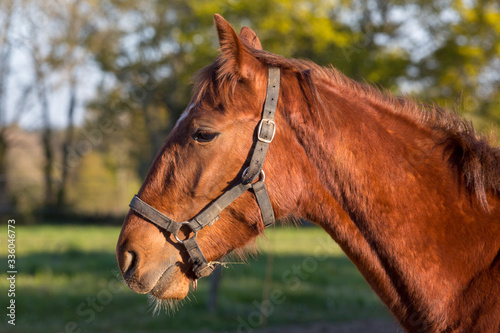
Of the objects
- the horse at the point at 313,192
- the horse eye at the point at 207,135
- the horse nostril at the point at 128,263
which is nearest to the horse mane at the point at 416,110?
the horse at the point at 313,192

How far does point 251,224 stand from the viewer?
84.0 inches

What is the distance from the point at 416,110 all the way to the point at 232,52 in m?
1.04

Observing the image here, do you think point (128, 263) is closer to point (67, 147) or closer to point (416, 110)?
point (416, 110)

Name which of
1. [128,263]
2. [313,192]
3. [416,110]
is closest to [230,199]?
[313,192]

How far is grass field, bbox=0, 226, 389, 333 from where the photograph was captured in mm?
7035

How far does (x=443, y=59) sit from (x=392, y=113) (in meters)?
13.6

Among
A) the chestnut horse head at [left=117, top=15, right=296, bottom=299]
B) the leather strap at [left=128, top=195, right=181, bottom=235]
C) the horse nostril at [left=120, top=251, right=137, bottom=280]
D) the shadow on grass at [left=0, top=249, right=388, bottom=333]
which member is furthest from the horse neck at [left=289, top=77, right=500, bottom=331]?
the shadow on grass at [left=0, top=249, right=388, bottom=333]

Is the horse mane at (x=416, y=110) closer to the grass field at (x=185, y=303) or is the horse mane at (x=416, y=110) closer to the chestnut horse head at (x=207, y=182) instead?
the chestnut horse head at (x=207, y=182)

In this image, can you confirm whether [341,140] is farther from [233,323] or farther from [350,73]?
[350,73]

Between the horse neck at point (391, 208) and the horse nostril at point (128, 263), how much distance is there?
33.6 inches

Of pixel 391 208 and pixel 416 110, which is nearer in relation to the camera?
pixel 391 208

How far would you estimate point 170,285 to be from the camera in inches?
80.6

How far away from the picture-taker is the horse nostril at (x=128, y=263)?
2.00 m

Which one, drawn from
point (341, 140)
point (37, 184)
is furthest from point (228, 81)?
point (37, 184)
